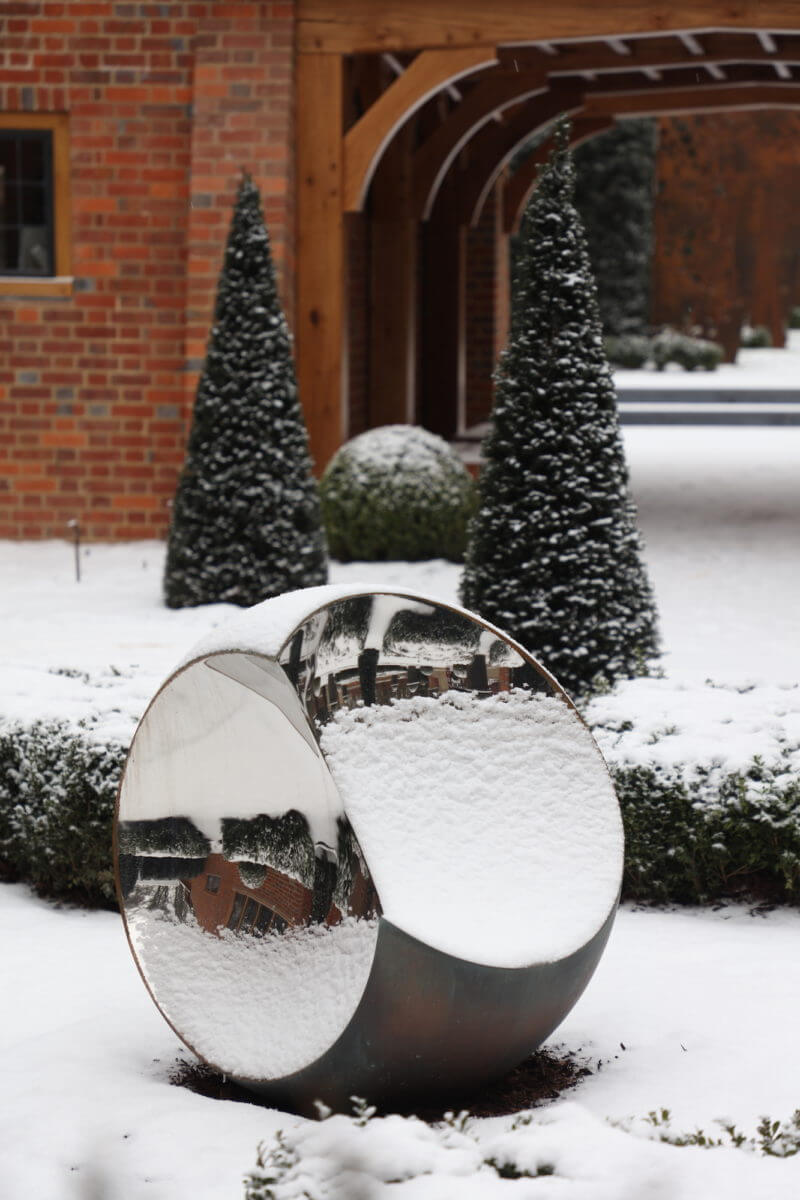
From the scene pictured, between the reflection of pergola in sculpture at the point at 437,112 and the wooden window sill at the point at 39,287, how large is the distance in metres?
1.60

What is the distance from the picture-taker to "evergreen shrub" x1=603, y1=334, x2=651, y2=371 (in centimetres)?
3083

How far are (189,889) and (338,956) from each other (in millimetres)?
501

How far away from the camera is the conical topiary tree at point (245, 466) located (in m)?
8.28

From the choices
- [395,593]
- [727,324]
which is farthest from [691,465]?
[727,324]

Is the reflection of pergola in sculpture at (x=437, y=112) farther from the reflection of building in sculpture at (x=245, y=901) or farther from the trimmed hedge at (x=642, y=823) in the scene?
the reflection of building in sculpture at (x=245, y=901)

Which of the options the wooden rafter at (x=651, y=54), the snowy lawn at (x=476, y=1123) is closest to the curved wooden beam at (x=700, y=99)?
the wooden rafter at (x=651, y=54)

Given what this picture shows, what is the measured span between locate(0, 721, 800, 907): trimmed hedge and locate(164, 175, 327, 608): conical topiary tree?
3.33 meters

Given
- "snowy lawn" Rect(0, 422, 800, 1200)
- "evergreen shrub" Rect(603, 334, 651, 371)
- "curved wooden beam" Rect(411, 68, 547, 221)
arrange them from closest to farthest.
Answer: "snowy lawn" Rect(0, 422, 800, 1200) → "curved wooden beam" Rect(411, 68, 547, 221) → "evergreen shrub" Rect(603, 334, 651, 371)

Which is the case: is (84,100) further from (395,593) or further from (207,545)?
(395,593)

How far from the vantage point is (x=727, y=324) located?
34281 mm

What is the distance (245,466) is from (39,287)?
10.5 ft

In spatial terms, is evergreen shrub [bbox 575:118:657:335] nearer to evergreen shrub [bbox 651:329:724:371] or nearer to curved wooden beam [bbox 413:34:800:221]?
evergreen shrub [bbox 651:329:724:371]

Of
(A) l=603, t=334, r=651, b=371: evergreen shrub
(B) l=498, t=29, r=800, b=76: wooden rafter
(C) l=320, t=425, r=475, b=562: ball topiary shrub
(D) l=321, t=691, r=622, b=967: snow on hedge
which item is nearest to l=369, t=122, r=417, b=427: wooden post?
(B) l=498, t=29, r=800, b=76: wooden rafter

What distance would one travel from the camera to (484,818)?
349 centimetres
